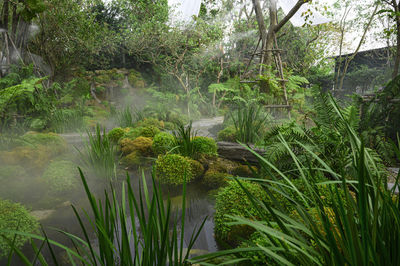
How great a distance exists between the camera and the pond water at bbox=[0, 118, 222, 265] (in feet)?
6.17

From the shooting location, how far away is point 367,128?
310cm

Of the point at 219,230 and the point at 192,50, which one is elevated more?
the point at 192,50

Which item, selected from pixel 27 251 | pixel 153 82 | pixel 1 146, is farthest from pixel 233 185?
pixel 153 82

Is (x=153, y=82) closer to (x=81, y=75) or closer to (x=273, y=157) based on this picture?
(x=81, y=75)

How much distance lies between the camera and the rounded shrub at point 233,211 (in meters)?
1.66

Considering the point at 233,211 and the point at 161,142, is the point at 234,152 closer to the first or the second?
the point at 161,142

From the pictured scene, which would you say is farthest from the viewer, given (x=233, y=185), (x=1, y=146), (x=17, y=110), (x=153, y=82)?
(x=153, y=82)

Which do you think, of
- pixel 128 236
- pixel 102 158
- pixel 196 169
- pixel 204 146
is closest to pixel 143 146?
pixel 102 158

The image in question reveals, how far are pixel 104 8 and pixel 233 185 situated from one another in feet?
36.6

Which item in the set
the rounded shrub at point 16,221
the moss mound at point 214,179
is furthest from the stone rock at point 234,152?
the rounded shrub at point 16,221

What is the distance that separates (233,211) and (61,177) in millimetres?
2235

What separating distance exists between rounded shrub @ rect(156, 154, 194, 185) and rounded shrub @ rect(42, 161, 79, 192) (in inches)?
42.2

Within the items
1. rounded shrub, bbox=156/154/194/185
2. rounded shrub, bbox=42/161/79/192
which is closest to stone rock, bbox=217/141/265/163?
rounded shrub, bbox=156/154/194/185

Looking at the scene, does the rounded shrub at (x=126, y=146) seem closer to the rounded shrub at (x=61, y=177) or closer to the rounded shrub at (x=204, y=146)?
the rounded shrub at (x=61, y=177)
